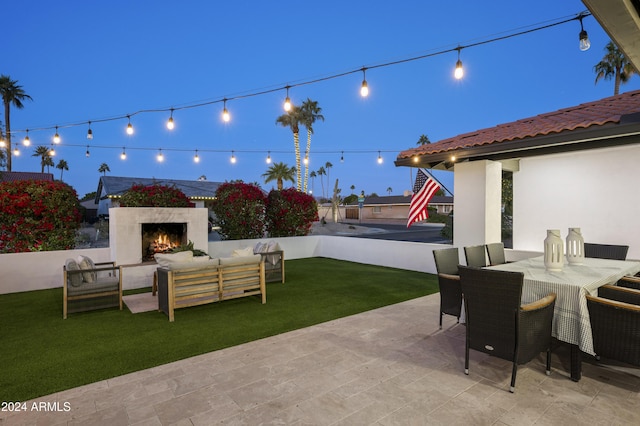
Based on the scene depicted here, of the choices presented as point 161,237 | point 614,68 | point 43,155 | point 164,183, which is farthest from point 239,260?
point 43,155

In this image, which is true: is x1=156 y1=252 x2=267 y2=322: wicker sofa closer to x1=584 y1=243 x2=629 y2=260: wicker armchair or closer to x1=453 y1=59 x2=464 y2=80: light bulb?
x1=453 y1=59 x2=464 y2=80: light bulb

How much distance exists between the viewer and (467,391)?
9.30 feet

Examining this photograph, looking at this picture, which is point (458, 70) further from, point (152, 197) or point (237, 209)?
point (152, 197)

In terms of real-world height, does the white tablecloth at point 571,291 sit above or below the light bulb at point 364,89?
below

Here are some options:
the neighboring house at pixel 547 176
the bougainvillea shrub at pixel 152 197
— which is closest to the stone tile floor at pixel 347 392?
the neighboring house at pixel 547 176

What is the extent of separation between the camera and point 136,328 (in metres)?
4.53

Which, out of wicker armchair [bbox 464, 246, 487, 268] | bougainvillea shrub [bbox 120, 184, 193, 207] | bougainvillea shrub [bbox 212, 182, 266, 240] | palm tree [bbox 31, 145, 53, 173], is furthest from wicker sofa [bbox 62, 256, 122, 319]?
palm tree [bbox 31, 145, 53, 173]

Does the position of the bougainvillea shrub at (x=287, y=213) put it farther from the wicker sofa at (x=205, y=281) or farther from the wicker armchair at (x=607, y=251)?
the wicker armchair at (x=607, y=251)

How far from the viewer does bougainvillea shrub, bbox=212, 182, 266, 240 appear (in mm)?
9922

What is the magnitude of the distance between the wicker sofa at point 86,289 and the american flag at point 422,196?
594 centimetres

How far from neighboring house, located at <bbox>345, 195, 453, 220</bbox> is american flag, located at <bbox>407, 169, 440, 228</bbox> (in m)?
31.5

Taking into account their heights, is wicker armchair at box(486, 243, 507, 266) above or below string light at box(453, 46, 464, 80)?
below

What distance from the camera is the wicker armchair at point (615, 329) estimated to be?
2629 millimetres

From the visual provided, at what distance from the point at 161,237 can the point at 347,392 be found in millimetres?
7140
